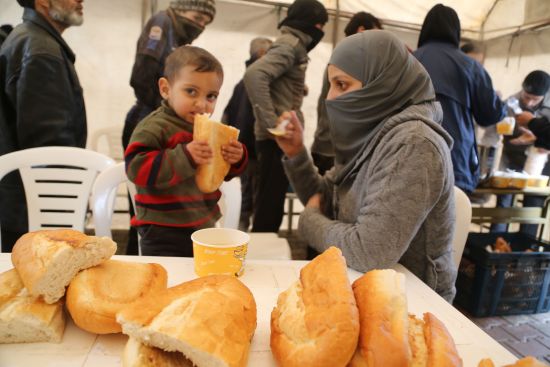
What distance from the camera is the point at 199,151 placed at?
3.66 feet

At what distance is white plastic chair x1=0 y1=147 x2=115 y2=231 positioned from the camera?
1.51 metres

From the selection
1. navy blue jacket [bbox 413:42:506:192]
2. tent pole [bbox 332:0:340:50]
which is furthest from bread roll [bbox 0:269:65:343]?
tent pole [bbox 332:0:340:50]

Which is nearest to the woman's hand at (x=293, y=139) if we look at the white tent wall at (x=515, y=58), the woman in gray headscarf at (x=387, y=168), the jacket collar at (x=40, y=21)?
the woman in gray headscarf at (x=387, y=168)

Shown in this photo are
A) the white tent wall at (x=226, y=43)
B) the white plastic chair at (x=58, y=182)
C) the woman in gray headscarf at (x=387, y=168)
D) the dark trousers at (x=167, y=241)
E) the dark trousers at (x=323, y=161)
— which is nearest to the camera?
the woman in gray headscarf at (x=387, y=168)

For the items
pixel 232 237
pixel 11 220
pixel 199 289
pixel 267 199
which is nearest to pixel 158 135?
pixel 232 237

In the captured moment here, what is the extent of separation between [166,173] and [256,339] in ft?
2.12

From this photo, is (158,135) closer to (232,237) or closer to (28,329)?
(232,237)

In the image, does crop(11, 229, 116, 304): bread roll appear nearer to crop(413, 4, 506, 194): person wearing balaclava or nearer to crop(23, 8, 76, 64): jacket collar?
crop(23, 8, 76, 64): jacket collar

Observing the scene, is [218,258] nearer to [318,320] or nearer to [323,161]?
[318,320]

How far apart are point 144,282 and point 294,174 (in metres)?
0.92

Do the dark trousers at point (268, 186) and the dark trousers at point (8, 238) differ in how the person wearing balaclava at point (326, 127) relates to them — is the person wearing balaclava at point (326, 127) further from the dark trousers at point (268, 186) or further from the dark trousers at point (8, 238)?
the dark trousers at point (8, 238)

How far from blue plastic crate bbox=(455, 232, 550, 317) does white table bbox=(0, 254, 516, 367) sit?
1754 millimetres

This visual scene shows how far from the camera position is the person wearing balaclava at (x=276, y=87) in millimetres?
2068

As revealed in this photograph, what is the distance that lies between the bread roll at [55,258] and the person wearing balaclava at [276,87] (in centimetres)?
143
